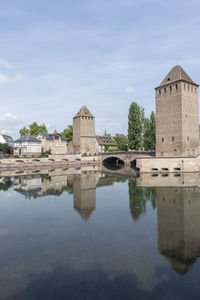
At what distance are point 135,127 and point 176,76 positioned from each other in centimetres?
1710

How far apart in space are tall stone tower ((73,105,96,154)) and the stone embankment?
666 centimetres

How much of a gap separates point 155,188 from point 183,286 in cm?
1582

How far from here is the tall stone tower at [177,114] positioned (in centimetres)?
3691

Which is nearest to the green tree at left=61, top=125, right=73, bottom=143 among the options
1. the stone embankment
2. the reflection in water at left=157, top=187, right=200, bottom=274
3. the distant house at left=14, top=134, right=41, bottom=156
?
the distant house at left=14, top=134, right=41, bottom=156

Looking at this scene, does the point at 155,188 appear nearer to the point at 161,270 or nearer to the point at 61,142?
the point at 161,270

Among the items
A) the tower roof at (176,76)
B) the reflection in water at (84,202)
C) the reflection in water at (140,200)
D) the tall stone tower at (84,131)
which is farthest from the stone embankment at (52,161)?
the reflection in water at (140,200)

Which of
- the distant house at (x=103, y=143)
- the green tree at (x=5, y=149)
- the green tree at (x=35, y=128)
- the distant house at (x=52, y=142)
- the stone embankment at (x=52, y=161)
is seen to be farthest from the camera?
the distant house at (x=103, y=143)

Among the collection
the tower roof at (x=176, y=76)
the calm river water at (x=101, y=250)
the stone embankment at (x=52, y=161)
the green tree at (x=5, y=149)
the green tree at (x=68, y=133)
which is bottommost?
the calm river water at (x=101, y=250)

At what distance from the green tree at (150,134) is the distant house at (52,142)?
28991 millimetres

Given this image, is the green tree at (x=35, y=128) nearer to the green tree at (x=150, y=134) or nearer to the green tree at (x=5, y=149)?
the green tree at (x=5, y=149)

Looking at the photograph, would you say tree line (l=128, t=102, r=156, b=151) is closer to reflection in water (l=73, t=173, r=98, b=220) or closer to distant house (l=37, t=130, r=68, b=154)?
distant house (l=37, t=130, r=68, b=154)

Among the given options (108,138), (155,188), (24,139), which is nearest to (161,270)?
(155,188)

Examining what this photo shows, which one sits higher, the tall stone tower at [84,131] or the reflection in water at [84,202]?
the tall stone tower at [84,131]

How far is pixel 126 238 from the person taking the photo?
10.2 metres
